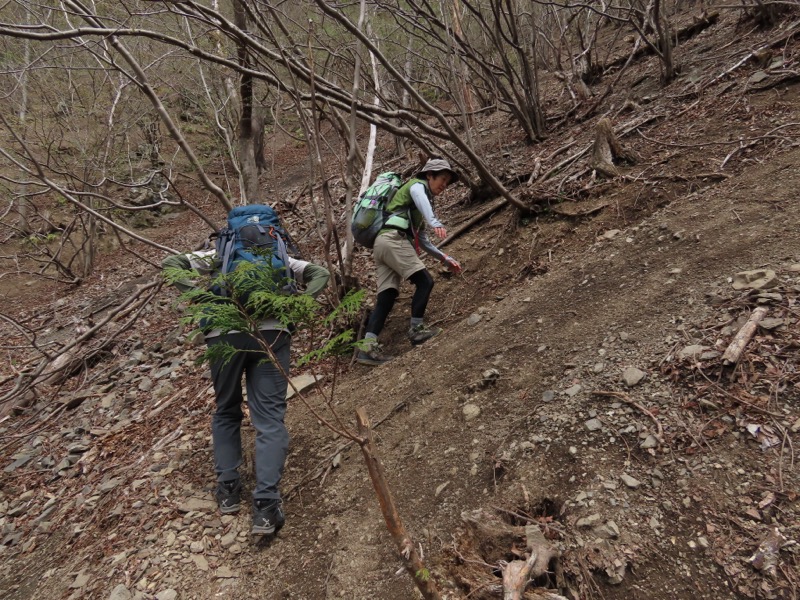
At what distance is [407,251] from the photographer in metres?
4.14

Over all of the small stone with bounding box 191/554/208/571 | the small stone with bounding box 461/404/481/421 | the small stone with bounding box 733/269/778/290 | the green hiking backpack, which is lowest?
the small stone with bounding box 461/404/481/421

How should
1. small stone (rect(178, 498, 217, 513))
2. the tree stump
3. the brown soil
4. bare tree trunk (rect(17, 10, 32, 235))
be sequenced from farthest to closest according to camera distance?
1. bare tree trunk (rect(17, 10, 32, 235))
2. the tree stump
3. small stone (rect(178, 498, 217, 513))
4. the brown soil

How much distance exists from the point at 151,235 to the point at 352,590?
1462 centimetres

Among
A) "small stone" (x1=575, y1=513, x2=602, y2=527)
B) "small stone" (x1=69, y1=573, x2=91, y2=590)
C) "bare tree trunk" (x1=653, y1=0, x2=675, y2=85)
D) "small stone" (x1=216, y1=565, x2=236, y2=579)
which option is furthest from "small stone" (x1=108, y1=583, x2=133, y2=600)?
"bare tree trunk" (x1=653, y1=0, x2=675, y2=85)

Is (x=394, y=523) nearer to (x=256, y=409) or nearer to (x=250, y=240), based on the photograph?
(x=256, y=409)

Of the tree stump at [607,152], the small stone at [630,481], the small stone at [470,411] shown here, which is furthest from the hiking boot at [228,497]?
the tree stump at [607,152]

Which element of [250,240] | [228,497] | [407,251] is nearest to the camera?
[250,240]

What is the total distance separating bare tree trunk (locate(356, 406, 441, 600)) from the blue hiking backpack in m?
1.35

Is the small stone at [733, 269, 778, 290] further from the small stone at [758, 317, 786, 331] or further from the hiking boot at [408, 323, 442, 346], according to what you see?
the hiking boot at [408, 323, 442, 346]

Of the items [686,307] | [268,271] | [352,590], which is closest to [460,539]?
[352,590]

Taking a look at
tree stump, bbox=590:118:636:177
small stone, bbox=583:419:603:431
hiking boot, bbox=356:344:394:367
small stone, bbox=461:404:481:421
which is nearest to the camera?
small stone, bbox=583:419:603:431

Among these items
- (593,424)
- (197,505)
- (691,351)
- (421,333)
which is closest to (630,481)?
(593,424)

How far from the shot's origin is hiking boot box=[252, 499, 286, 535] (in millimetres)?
2701

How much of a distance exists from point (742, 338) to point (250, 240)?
2.86 meters
